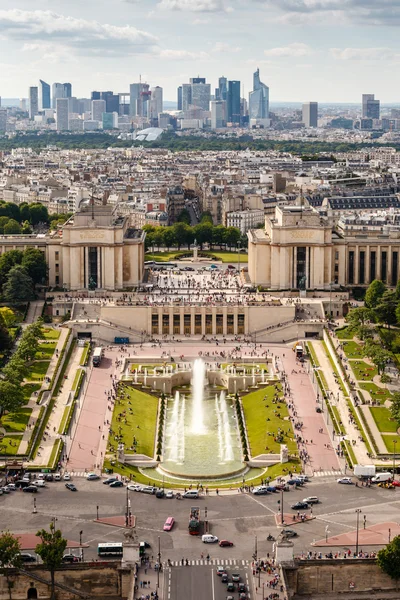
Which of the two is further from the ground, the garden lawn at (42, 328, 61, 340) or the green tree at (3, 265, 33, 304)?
the green tree at (3, 265, 33, 304)

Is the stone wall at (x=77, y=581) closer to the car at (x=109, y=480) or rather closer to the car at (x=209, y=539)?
the car at (x=209, y=539)

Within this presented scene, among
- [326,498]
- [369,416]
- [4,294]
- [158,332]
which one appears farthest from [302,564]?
[4,294]

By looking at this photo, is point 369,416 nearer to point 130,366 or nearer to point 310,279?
point 130,366

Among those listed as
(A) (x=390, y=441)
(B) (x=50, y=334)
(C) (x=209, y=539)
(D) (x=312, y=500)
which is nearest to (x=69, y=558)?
(C) (x=209, y=539)

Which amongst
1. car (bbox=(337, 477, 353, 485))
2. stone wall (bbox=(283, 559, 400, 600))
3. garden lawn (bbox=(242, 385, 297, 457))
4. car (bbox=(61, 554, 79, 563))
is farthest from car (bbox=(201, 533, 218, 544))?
garden lawn (bbox=(242, 385, 297, 457))

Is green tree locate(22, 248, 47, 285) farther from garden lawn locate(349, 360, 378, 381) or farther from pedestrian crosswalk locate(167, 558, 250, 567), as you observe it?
pedestrian crosswalk locate(167, 558, 250, 567)

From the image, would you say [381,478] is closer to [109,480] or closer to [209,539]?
[209,539]
